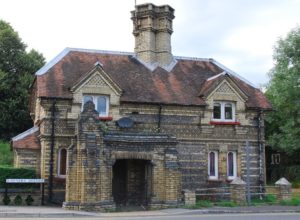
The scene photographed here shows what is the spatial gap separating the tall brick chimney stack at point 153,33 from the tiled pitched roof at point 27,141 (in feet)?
26.7

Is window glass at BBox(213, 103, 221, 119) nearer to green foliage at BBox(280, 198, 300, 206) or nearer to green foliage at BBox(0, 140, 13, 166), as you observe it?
green foliage at BBox(280, 198, 300, 206)

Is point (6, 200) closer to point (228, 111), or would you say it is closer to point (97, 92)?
point (97, 92)

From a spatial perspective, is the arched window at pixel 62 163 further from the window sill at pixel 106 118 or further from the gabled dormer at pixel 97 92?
the window sill at pixel 106 118

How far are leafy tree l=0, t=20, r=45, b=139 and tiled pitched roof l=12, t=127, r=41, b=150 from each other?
47.1 ft

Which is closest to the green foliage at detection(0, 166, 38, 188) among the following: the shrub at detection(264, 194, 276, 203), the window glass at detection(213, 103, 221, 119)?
the window glass at detection(213, 103, 221, 119)

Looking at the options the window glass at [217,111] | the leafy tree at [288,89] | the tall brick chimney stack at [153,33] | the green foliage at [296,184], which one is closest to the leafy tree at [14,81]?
the tall brick chimney stack at [153,33]

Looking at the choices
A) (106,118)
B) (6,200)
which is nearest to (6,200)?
(6,200)

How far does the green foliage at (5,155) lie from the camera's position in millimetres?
35250

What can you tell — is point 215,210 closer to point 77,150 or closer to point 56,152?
point 77,150

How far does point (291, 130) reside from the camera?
40188 mm

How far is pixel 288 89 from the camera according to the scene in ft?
134

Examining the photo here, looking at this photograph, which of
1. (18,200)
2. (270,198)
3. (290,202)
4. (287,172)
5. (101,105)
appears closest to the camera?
(18,200)

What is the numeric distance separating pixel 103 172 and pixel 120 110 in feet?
17.7

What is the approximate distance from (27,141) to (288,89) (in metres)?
24.3
